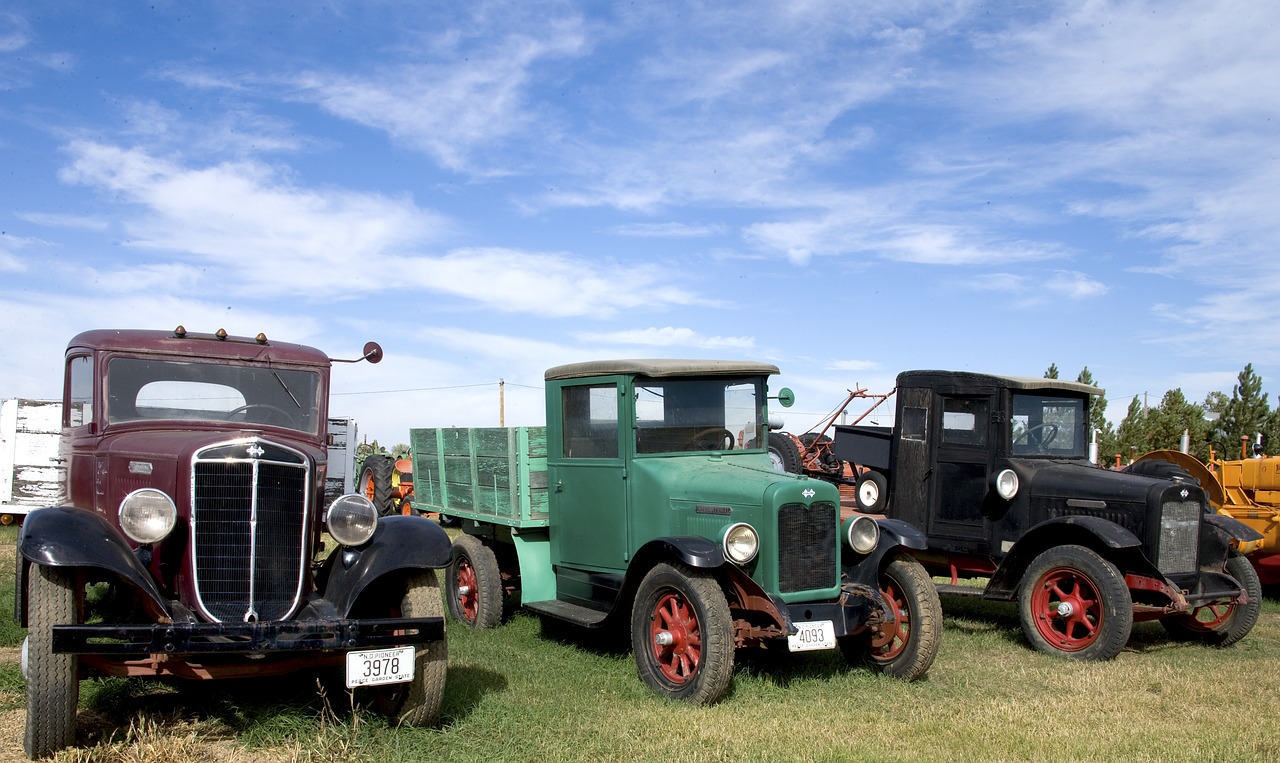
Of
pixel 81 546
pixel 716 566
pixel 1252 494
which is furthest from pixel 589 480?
pixel 1252 494

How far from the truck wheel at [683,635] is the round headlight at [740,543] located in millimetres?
194

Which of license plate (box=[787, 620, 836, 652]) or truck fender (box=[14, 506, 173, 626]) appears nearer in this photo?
truck fender (box=[14, 506, 173, 626])

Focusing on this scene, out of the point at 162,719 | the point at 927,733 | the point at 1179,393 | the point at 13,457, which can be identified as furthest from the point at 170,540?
the point at 1179,393

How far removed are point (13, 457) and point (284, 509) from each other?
43.9 ft

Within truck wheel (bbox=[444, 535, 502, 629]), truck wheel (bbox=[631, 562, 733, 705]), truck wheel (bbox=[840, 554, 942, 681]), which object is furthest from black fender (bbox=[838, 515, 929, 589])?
truck wheel (bbox=[444, 535, 502, 629])

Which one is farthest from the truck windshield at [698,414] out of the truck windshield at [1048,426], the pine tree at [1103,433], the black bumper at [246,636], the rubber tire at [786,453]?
the pine tree at [1103,433]

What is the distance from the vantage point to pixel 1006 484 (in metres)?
8.50

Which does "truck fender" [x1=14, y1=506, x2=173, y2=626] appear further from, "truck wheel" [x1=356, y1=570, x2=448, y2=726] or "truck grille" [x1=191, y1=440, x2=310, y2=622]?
"truck wheel" [x1=356, y1=570, x2=448, y2=726]

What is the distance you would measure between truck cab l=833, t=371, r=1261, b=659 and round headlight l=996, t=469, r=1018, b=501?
0.01 meters

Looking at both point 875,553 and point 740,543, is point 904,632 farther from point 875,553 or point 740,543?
point 740,543

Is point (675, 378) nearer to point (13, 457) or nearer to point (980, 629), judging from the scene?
point (980, 629)

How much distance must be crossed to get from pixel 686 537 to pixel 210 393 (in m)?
2.90

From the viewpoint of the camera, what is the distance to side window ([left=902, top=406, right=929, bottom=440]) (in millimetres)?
9172

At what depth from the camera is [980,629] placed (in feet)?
29.3
